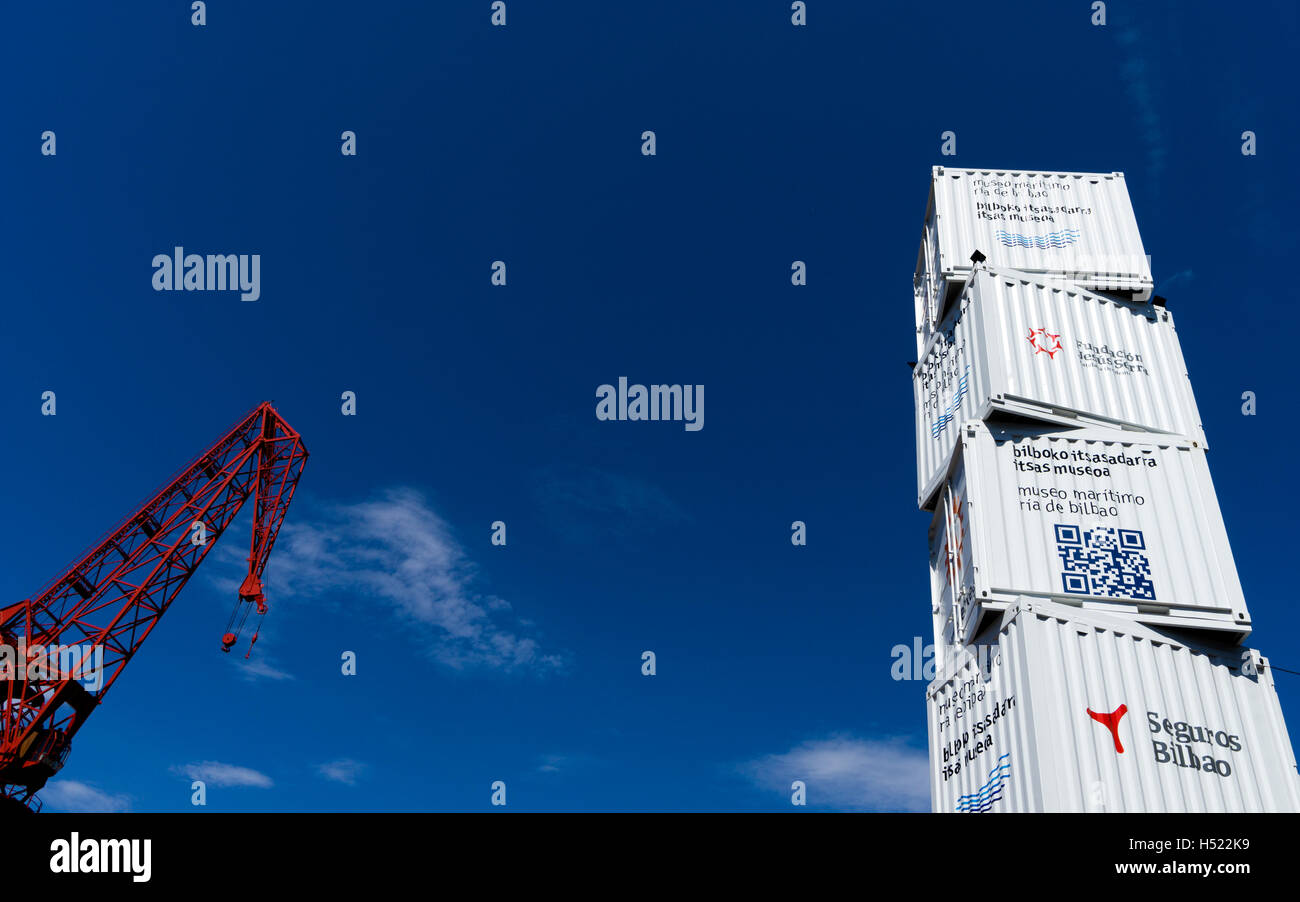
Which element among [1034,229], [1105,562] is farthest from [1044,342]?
[1105,562]

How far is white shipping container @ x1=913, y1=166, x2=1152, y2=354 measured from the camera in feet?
56.7

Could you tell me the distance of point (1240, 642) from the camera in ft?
41.8

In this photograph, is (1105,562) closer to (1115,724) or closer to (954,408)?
(1115,724)

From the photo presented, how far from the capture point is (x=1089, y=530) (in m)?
13.8

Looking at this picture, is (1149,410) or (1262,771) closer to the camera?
(1262,771)

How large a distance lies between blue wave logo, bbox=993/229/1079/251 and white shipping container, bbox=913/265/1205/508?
157 cm

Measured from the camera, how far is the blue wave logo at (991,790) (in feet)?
38.8

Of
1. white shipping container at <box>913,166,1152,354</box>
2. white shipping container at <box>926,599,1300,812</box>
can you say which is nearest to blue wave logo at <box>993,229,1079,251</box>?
white shipping container at <box>913,166,1152,354</box>

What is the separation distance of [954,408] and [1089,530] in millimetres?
3808

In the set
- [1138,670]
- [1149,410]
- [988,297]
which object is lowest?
[1138,670]

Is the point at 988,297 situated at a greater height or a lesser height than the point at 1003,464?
greater
